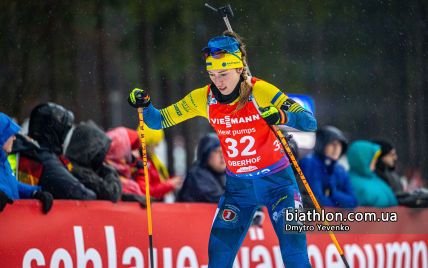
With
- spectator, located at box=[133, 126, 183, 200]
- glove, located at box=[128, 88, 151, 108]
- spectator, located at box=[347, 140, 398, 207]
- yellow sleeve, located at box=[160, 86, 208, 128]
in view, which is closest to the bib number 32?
yellow sleeve, located at box=[160, 86, 208, 128]

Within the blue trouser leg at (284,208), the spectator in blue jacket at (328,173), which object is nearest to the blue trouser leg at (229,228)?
the blue trouser leg at (284,208)

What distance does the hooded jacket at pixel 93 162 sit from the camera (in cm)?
826

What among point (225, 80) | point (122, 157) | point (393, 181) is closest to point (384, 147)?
point (393, 181)

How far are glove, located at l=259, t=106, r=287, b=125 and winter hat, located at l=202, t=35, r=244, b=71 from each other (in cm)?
45

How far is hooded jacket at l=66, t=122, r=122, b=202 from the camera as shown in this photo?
325 inches

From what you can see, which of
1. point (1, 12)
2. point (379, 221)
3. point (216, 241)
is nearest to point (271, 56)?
point (379, 221)

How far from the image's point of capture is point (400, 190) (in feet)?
37.9

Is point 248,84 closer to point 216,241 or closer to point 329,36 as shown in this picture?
point 216,241

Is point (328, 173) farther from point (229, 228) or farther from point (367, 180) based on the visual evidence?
point (229, 228)

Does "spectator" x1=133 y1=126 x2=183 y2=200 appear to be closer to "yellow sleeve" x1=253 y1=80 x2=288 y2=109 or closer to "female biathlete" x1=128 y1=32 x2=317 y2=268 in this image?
"female biathlete" x1=128 y1=32 x2=317 y2=268

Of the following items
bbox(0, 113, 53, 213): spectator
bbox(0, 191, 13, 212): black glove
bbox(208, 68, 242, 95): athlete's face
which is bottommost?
bbox(0, 191, 13, 212): black glove

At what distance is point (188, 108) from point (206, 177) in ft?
6.87

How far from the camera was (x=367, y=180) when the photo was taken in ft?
36.1

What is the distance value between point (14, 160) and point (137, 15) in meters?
3.75
